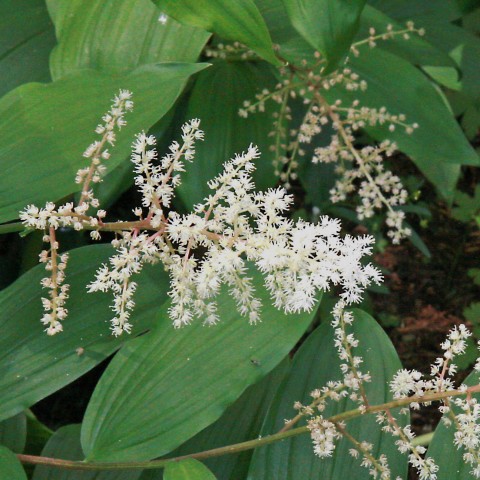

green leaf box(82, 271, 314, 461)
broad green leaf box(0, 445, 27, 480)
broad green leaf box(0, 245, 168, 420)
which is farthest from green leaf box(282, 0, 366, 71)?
broad green leaf box(0, 445, 27, 480)

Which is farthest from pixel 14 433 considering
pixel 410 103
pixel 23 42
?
pixel 410 103

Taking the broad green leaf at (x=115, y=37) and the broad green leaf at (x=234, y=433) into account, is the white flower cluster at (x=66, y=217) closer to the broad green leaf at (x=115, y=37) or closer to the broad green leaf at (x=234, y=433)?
the broad green leaf at (x=115, y=37)

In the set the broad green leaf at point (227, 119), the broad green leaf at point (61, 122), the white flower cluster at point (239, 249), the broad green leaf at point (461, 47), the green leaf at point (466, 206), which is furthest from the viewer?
the green leaf at point (466, 206)

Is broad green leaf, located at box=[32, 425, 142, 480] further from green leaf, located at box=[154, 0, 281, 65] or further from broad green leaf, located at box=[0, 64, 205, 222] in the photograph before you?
green leaf, located at box=[154, 0, 281, 65]

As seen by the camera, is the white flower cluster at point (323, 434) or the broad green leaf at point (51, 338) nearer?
the white flower cluster at point (323, 434)

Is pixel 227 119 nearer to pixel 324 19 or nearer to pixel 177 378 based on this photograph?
pixel 324 19

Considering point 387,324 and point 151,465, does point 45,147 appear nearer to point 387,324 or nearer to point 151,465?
point 151,465

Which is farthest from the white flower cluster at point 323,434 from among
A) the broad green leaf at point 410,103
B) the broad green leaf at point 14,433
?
the broad green leaf at point 410,103
